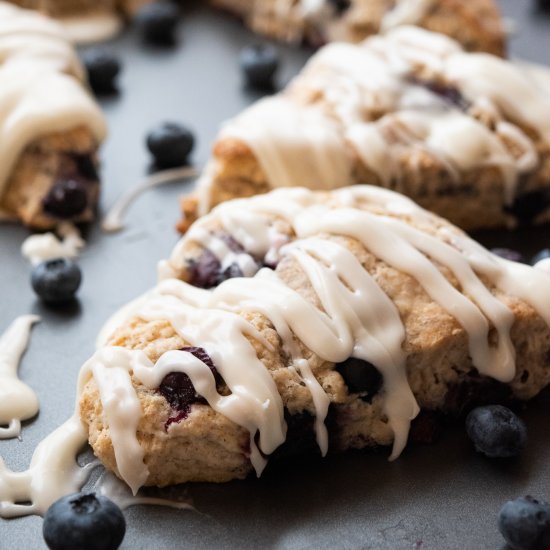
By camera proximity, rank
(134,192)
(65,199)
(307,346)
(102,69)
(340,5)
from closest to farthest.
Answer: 1. (307,346)
2. (65,199)
3. (134,192)
4. (102,69)
5. (340,5)

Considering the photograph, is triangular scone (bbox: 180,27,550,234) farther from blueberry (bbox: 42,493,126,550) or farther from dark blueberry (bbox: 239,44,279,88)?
blueberry (bbox: 42,493,126,550)

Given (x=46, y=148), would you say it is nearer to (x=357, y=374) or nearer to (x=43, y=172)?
(x=43, y=172)

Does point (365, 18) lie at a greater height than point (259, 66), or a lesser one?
greater

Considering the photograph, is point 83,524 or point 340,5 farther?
point 340,5

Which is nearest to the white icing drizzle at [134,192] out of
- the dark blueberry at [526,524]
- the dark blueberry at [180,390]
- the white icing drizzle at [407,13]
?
the white icing drizzle at [407,13]

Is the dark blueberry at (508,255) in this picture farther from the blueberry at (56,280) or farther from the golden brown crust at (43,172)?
the golden brown crust at (43,172)

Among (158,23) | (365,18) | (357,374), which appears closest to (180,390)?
(357,374)
